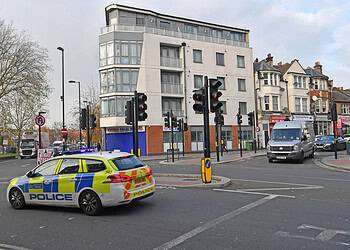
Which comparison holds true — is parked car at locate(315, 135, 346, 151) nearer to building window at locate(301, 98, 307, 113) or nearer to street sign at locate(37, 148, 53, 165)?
building window at locate(301, 98, 307, 113)

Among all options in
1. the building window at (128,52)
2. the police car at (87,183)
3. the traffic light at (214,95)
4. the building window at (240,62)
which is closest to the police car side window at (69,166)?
the police car at (87,183)

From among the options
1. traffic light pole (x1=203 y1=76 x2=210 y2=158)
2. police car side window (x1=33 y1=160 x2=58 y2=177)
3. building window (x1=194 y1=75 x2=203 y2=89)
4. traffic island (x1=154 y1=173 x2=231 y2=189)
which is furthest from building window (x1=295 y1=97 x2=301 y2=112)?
police car side window (x1=33 y1=160 x2=58 y2=177)

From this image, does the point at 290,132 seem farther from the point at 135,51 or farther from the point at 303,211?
the point at 135,51

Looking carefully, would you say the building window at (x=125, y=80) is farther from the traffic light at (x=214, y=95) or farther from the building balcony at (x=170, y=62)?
the traffic light at (x=214, y=95)

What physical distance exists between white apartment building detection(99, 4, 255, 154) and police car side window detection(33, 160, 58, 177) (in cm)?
3188

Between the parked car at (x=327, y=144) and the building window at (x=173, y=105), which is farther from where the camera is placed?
the building window at (x=173, y=105)

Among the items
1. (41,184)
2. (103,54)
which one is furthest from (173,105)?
(41,184)

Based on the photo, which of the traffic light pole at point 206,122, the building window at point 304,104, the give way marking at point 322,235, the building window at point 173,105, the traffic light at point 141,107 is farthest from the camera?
the building window at point 304,104

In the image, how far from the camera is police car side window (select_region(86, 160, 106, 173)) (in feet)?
29.7

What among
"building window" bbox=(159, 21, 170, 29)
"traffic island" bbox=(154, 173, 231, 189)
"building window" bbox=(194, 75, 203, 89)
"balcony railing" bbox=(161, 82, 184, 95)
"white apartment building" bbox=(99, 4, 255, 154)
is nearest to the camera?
"traffic island" bbox=(154, 173, 231, 189)

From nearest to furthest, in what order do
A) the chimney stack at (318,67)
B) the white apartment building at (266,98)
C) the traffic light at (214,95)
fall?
the traffic light at (214,95) < the white apartment building at (266,98) < the chimney stack at (318,67)

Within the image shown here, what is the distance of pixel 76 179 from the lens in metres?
9.12

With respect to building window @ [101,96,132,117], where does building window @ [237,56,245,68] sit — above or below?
above

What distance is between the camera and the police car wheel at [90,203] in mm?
8836
